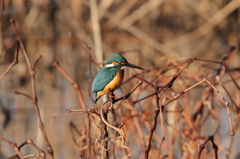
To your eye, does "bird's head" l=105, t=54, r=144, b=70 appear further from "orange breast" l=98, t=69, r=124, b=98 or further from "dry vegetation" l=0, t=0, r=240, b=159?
"dry vegetation" l=0, t=0, r=240, b=159

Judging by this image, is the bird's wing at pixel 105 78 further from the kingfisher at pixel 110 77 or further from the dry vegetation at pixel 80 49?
the dry vegetation at pixel 80 49

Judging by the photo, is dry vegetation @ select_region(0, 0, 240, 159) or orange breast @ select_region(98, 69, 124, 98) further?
dry vegetation @ select_region(0, 0, 240, 159)

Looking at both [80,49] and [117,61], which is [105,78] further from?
[80,49]

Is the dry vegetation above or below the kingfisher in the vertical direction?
above

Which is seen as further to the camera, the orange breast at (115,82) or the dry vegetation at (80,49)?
the dry vegetation at (80,49)

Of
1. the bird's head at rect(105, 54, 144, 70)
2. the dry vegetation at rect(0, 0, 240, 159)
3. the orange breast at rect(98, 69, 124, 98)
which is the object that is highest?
the dry vegetation at rect(0, 0, 240, 159)

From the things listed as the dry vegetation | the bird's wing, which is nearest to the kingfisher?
the bird's wing

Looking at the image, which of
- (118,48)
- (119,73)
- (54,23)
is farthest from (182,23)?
(119,73)

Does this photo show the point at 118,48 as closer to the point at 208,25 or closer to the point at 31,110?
the point at 208,25

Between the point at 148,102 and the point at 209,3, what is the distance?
414 centimetres

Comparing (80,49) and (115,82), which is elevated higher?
(80,49)

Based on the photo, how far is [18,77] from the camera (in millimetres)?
6168

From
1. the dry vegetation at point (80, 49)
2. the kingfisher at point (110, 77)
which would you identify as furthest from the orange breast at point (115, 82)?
the dry vegetation at point (80, 49)

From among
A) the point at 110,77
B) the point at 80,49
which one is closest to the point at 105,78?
the point at 110,77
